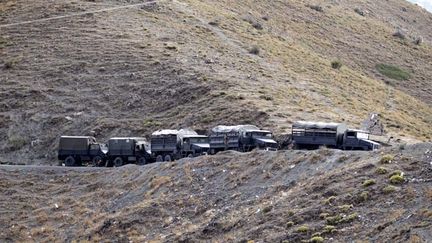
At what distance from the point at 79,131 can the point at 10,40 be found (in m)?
21.4

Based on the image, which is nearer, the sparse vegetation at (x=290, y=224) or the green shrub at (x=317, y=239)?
the green shrub at (x=317, y=239)

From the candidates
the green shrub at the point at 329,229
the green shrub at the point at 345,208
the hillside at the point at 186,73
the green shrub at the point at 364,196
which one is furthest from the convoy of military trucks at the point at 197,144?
the green shrub at the point at 329,229

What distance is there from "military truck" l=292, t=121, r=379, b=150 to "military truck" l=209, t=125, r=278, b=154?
1.82 m

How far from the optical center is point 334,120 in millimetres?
56656

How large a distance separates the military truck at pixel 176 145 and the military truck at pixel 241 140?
1.90ft

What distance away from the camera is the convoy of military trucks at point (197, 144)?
45688mm

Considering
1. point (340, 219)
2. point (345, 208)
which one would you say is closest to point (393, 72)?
point (345, 208)

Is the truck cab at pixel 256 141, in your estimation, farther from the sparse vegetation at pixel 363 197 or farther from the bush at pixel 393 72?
the bush at pixel 393 72

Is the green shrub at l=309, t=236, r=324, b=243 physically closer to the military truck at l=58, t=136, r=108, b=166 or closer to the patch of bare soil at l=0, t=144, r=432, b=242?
the patch of bare soil at l=0, t=144, r=432, b=242

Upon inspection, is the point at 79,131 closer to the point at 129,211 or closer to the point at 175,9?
the point at 129,211

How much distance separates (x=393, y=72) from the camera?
301ft

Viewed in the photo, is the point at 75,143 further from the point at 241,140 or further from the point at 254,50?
the point at 254,50

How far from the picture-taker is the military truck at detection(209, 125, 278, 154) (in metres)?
48.0

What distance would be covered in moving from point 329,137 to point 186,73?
76.3ft
